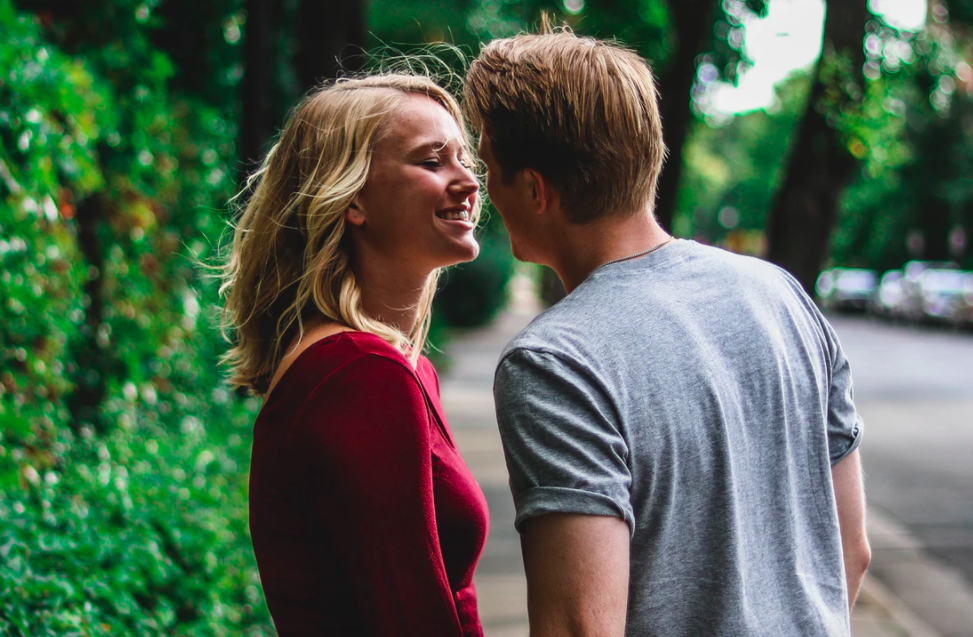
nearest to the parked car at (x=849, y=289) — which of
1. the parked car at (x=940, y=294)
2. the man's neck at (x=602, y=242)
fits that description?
the parked car at (x=940, y=294)

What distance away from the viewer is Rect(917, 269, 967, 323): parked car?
28.1 m

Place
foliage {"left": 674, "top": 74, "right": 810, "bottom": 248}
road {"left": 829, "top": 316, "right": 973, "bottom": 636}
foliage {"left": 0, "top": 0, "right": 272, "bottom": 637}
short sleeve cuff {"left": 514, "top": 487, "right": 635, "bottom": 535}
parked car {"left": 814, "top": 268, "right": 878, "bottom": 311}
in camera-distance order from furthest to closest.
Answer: foliage {"left": 674, "top": 74, "right": 810, "bottom": 248}, parked car {"left": 814, "top": 268, "right": 878, "bottom": 311}, road {"left": 829, "top": 316, "right": 973, "bottom": 636}, foliage {"left": 0, "top": 0, "right": 272, "bottom": 637}, short sleeve cuff {"left": 514, "top": 487, "right": 635, "bottom": 535}

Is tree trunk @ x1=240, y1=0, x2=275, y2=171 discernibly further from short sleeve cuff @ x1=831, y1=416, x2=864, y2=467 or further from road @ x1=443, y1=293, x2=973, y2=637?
short sleeve cuff @ x1=831, y1=416, x2=864, y2=467

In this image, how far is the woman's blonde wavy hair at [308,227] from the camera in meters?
1.90

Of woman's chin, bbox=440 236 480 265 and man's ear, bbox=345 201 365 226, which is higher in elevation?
man's ear, bbox=345 201 365 226

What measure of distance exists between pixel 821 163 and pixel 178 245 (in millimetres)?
4247

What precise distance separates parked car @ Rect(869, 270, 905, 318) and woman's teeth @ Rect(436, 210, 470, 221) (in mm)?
33411

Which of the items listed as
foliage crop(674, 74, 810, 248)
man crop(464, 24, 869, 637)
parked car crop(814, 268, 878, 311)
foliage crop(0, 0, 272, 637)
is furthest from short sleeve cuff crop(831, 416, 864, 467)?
foliage crop(674, 74, 810, 248)

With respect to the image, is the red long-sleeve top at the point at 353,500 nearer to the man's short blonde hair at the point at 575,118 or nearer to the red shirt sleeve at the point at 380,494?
the red shirt sleeve at the point at 380,494

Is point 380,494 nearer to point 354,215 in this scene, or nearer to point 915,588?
point 354,215

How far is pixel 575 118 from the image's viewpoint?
1.50 metres

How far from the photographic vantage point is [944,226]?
37.8 m

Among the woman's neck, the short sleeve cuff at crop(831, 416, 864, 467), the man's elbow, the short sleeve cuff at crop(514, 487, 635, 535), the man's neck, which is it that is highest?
the man's neck

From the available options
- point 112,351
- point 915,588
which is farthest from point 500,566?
point 112,351
